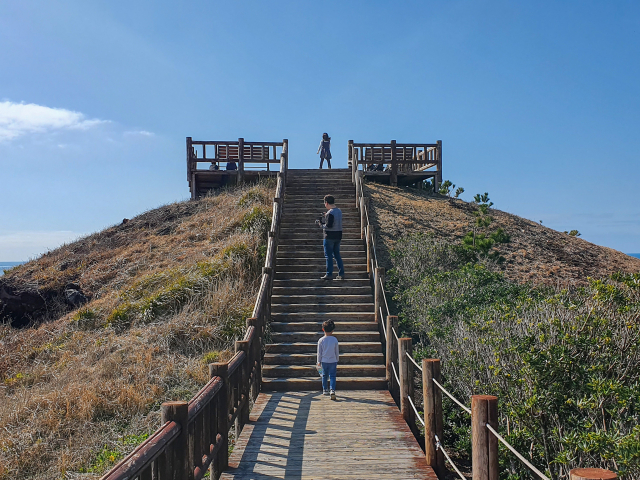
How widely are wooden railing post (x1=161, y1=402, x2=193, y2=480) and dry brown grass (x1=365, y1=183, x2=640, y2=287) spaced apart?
1014 cm

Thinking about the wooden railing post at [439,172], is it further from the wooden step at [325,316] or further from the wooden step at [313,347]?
the wooden step at [313,347]

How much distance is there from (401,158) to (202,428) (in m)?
17.8

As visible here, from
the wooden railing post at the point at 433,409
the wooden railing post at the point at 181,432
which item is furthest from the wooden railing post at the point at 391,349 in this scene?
the wooden railing post at the point at 181,432

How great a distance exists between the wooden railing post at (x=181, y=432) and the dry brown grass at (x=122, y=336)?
3.21m

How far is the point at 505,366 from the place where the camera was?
17.7 feet

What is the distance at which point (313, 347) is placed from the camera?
9.47 meters

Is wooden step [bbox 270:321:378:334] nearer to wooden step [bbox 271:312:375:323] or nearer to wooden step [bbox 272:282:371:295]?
wooden step [bbox 271:312:375:323]

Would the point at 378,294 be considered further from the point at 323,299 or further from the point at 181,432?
the point at 181,432

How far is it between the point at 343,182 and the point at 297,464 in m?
13.6

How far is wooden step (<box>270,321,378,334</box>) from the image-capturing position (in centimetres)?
999

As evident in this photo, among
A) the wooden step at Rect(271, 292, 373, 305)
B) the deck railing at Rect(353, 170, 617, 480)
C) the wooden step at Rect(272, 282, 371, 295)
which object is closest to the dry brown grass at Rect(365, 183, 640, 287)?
the wooden step at Rect(272, 282, 371, 295)

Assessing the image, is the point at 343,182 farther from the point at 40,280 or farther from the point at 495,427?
the point at 495,427

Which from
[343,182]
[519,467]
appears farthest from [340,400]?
[343,182]

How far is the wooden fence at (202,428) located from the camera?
314 centimetres
